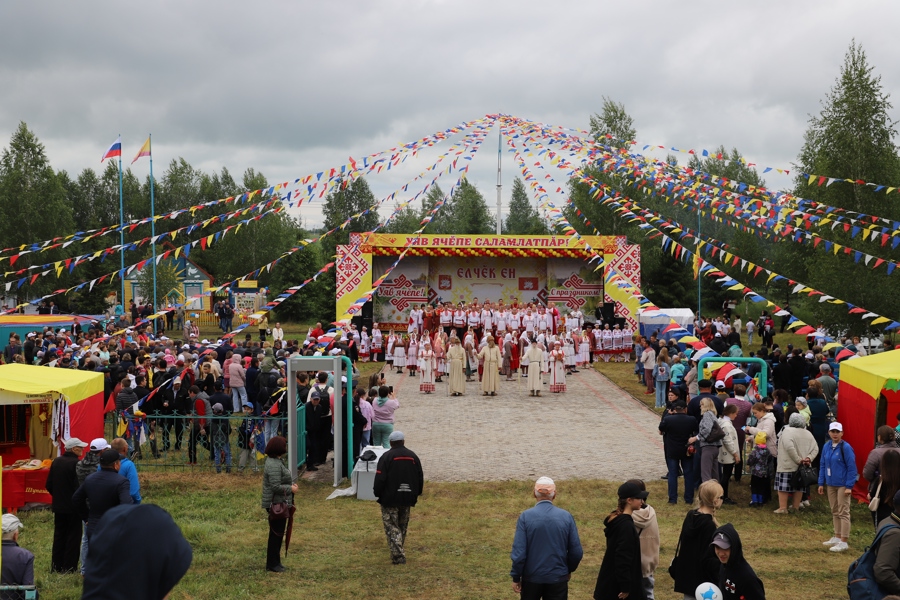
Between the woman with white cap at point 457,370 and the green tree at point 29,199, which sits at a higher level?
the green tree at point 29,199

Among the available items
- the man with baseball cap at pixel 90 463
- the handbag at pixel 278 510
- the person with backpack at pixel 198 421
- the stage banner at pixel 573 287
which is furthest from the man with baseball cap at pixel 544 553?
the stage banner at pixel 573 287

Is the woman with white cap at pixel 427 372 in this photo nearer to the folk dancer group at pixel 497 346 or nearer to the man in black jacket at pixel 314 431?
the folk dancer group at pixel 497 346

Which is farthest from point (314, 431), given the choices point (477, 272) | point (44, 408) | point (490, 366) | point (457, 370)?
point (477, 272)

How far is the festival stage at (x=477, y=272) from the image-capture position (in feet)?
117

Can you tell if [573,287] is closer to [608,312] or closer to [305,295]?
[608,312]

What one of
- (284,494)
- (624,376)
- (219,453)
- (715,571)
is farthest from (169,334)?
(715,571)

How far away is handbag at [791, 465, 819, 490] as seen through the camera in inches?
464

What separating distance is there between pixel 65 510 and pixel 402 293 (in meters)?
28.5

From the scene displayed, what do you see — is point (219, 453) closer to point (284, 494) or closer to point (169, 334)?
point (284, 494)

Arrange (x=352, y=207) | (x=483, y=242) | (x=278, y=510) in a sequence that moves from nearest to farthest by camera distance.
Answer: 1. (x=278, y=510)
2. (x=483, y=242)
3. (x=352, y=207)

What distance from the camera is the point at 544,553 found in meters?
6.67

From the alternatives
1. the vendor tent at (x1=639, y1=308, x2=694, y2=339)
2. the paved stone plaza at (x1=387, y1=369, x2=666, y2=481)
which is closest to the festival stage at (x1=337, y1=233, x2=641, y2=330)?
the vendor tent at (x1=639, y1=308, x2=694, y2=339)

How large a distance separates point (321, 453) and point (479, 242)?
22.0 meters

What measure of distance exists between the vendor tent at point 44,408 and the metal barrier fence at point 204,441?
2.86 feet
